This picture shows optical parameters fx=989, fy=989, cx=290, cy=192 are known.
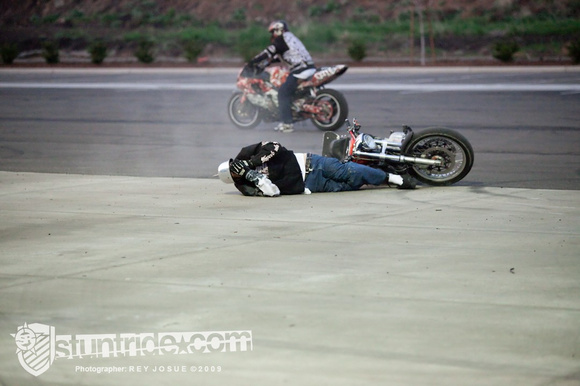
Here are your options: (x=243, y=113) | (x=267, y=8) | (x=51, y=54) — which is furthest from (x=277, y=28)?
(x=267, y=8)

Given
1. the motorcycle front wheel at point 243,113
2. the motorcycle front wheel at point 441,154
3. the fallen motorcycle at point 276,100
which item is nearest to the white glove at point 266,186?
the motorcycle front wheel at point 441,154

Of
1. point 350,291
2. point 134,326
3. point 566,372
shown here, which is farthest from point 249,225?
point 566,372

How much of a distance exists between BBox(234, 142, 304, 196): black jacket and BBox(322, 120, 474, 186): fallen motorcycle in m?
0.83

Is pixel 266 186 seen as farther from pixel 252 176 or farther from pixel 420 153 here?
pixel 420 153

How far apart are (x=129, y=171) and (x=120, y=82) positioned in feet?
71.2

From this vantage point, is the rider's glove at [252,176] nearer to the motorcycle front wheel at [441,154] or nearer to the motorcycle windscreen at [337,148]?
the motorcycle windscreen at [337,148]

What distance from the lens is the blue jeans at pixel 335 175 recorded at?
1092 centimetres

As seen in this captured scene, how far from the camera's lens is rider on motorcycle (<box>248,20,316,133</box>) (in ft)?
59.6

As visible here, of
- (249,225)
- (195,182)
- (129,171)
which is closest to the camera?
(249,225)

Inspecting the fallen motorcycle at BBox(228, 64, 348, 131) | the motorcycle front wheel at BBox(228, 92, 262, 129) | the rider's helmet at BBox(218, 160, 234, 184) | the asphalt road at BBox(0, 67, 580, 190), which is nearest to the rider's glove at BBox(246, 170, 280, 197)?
the rider's helmet at BBox(218, 160, 234, 184)

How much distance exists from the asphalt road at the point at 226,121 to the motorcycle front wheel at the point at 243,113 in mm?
257

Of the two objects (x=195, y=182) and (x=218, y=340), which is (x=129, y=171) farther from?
(x=218, y=340)

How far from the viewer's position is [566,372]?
5.20 meters

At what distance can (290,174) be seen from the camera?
10773 millimetres
